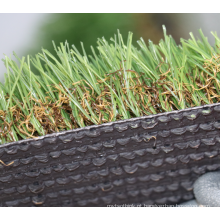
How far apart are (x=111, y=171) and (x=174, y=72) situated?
0.21 m

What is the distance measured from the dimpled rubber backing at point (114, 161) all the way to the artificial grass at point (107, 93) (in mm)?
31

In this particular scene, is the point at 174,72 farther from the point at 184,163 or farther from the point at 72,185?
the point at 72,185

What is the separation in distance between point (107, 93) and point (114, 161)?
12cm

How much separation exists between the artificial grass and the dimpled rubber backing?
3 cm

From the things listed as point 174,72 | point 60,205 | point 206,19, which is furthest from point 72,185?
point 206,19

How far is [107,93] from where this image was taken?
14.4 inches

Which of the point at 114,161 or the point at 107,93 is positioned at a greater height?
the point at 107,93

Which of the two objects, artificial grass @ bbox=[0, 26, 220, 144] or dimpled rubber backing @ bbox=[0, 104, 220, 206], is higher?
artificial grass @ bbox=[0, 26, 220, 144]

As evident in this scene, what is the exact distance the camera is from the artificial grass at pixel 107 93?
0.35 meters

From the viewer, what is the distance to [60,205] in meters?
0.38

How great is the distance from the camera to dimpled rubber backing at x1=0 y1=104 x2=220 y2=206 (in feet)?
1.10

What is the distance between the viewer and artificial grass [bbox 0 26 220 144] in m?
0.35

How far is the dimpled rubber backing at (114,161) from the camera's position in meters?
0.33

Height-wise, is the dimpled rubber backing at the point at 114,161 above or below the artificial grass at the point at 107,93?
below
